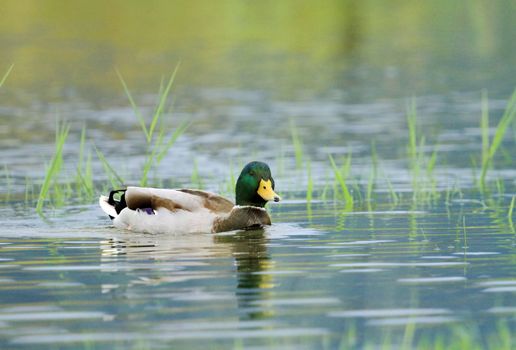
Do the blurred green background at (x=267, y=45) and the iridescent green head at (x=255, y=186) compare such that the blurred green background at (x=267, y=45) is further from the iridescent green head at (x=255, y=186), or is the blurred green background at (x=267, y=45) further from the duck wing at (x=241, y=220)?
the duck wing at (x=241, y=220)

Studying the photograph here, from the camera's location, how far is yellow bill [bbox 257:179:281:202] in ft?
43.8

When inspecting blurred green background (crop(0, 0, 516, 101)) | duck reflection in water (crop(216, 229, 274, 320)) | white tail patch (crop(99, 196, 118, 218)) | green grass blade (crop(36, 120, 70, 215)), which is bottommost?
duck reflection in water (crop(216, 229, 274, 320))

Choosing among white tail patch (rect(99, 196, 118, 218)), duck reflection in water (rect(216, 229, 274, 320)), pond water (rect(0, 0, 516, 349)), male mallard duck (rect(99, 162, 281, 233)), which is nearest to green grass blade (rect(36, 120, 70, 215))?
pond water (rect(0, 0, 516, 349))

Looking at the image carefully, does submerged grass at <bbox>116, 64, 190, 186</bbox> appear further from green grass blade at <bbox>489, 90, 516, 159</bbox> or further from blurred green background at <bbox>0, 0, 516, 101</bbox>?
blurred green background at <bbox>0, 0, 516, 101</bbox>

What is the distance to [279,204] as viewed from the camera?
49.5ft

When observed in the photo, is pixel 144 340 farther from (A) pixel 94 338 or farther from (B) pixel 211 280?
(B) pixel 211 280

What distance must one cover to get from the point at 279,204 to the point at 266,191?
1715mm

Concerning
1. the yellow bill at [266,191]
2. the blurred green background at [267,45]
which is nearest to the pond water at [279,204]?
the blurred green background at [267,45]

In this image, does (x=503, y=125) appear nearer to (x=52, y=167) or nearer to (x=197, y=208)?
(x=197, y=208)

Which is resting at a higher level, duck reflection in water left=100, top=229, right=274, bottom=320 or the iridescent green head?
the iridescent green head

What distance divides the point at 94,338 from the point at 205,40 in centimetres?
3200

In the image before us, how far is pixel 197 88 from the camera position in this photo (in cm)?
2898

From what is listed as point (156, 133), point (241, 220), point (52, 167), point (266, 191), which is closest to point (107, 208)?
point (52, 167)

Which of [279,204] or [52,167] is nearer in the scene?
[52,167]
